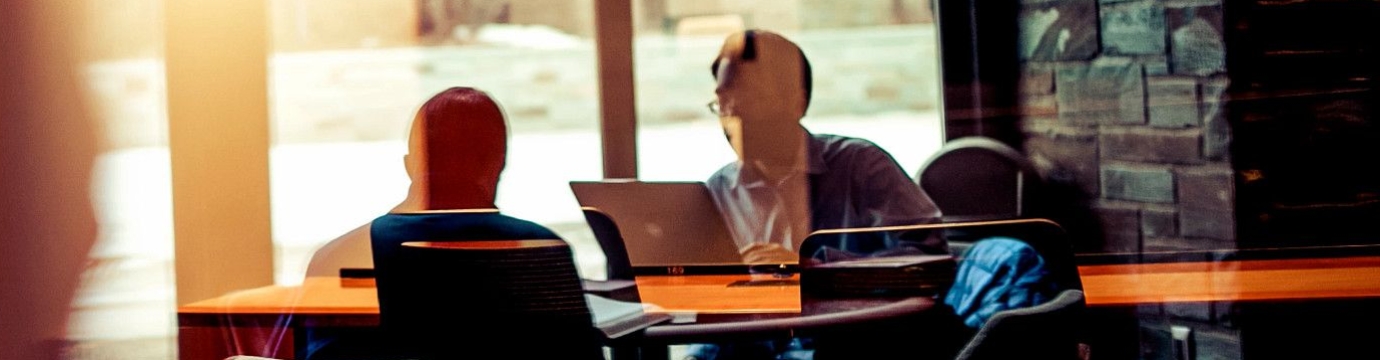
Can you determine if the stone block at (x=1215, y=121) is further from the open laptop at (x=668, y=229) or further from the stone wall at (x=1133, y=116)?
the open laptop at (x=668, y=229)

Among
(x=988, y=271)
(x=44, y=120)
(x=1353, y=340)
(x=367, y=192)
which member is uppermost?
(x=44, y=120)

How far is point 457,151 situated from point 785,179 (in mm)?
603

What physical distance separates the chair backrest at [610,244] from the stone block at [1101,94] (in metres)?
0.91

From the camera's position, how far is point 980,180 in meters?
2.38

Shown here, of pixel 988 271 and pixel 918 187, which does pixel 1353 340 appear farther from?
pixel 918 187

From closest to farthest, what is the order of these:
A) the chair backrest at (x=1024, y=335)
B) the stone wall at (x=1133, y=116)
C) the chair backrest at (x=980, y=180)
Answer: the chair backrest at (x=1024, y=335) < the stone wall at (x=1133, y=116) < the chair backrest at (x=980, y=180)

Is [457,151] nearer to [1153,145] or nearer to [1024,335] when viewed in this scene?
[1024,335]

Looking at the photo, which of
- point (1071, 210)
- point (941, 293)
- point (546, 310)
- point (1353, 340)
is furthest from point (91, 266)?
point (1353, 340)

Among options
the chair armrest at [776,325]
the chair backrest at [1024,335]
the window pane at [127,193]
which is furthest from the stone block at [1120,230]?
the window pane at [127,193]

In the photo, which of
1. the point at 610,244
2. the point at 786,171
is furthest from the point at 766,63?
the point at 610,244

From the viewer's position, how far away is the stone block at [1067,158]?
2.27m

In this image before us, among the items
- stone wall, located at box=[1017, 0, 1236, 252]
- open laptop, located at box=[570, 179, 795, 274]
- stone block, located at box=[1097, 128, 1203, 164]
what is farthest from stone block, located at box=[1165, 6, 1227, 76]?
open laptop, located at box=[570, 179, 795, 274]

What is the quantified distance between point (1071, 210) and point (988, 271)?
49cm

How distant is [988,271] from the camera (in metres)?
1.91
